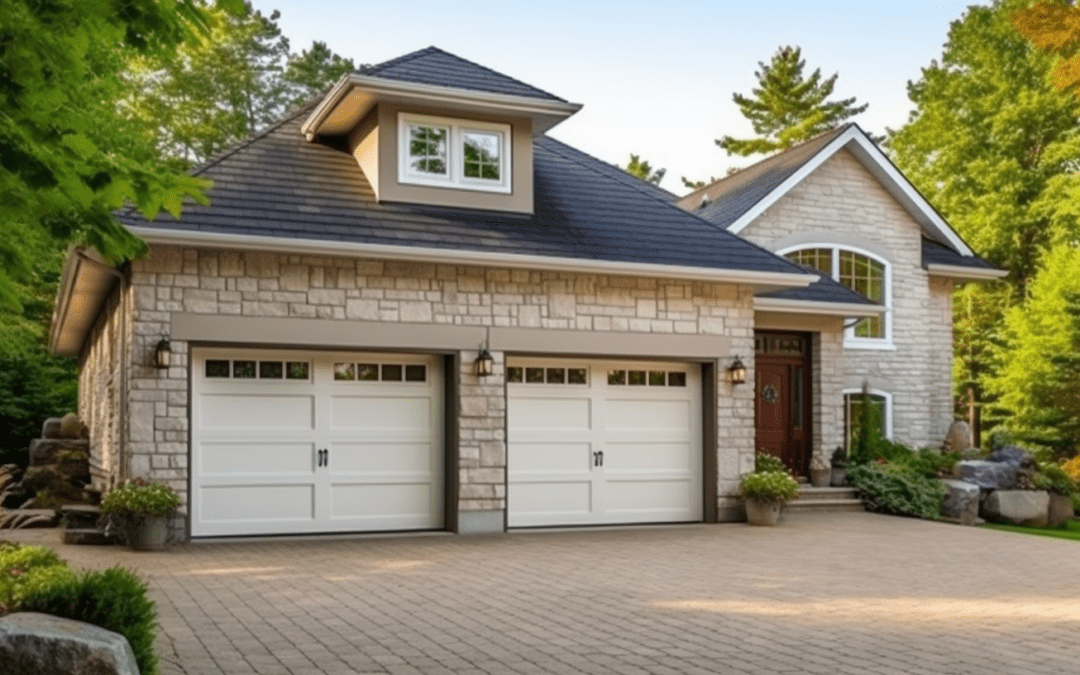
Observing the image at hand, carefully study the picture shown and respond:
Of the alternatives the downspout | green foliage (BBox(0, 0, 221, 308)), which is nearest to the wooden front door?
the downspout

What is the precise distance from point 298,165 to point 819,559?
8426 mm

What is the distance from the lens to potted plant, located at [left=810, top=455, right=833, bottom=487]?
19.4 metres

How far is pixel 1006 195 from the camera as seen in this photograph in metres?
36.1

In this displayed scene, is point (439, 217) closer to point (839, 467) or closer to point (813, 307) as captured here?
point (813, 307)

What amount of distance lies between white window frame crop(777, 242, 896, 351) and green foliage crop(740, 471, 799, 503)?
5.90 metres

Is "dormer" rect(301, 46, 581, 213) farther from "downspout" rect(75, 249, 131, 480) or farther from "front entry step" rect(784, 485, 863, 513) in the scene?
"front entry step" rect(784, 485, 863, 513)

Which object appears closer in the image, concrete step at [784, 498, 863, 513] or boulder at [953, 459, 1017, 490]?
concrete step at [784, 498, 863, 513]

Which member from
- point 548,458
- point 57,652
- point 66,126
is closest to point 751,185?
point 548,458

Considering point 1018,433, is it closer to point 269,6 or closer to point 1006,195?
point 1006,195

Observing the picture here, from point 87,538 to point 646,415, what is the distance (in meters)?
7.28

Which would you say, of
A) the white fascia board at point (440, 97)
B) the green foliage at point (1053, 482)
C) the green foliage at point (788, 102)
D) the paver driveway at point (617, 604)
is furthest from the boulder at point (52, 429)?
the green foliage at point (788, 102)

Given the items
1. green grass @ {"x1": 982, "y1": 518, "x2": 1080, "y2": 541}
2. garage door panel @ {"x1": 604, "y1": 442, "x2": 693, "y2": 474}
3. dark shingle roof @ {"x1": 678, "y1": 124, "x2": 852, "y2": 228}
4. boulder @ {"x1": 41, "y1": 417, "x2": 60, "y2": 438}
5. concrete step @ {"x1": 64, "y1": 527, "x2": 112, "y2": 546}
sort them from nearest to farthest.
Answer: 1. concrete step @ {"x1": 64, "y1": 527, "x2": 112, "y2": 546}
2. garage door panel @ {"x1": 604, "y1": 442, "x2": 693, "y2": 474}
3. green grass @ {"x1": 982, "y1": 518, "x2": 1080, "y2": 541}
4. dark shingle roof @ {"x1": 678, "y1": 124, "x2": 852, "y2": 228}
5. boulder @ {"x1": 41, "y1": 417, "x2": 60, "y2": 438}

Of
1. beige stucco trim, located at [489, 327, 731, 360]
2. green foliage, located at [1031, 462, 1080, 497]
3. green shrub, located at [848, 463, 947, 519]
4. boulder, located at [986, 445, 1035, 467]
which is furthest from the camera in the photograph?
boulder, located at [986, 445, 1035, 467]

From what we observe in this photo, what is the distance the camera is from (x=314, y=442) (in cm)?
1466
